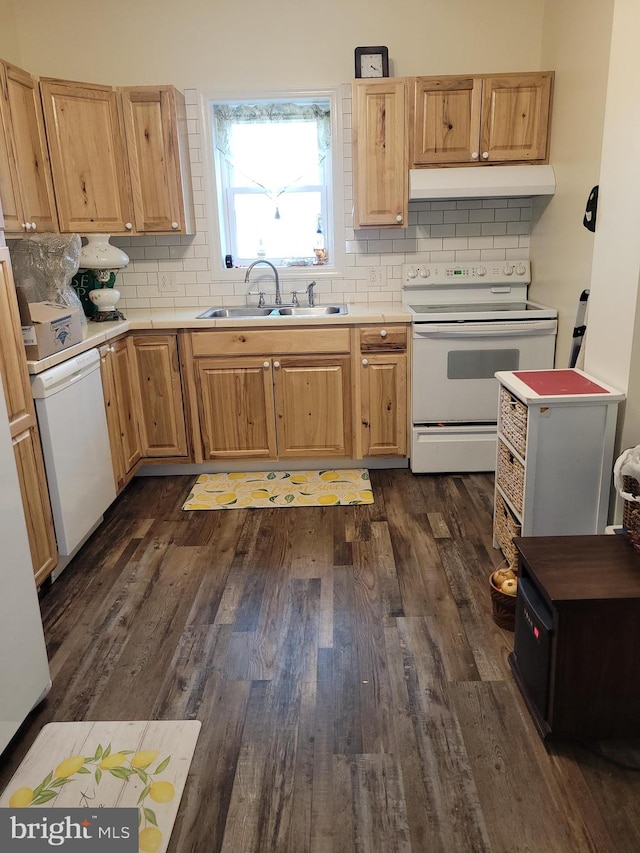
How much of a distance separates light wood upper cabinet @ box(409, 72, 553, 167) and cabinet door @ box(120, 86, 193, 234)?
4.30ft

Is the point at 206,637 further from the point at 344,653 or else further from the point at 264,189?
the point at 264,189

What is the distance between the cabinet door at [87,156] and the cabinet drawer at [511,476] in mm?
2438

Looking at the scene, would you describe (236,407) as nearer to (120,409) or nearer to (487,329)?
(120,409)

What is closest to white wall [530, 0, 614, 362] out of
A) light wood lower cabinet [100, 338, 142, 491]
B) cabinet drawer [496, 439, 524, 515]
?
cabinet drawer [496, 439, 524, 515]

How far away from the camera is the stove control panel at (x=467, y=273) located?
397cm

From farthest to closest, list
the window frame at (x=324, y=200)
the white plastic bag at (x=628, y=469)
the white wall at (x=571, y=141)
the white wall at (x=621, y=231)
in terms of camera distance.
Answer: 1. the window frame at (x=324, y=200)
2. the white wall at (x=571, y=141)
3. the white wall at (x=621, y=231)
4. the white plastic bag at (x=628, y=469)

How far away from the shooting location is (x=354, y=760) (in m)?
1.77

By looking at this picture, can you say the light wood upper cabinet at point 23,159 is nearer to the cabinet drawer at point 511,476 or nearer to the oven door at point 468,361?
the oven door at point 468,361

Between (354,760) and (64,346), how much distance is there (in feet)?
6.60

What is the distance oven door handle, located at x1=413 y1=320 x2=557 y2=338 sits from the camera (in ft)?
11.4

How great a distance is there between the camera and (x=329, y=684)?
207 centimetres

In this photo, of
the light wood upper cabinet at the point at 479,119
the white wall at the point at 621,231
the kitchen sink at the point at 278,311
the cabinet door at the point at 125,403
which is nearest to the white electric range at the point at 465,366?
the kitchen sink at the point at 278,311

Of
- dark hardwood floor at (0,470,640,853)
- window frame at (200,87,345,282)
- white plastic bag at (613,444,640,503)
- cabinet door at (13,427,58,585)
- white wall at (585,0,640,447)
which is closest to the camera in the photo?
dark hardwood floor at (0,470,640,853)

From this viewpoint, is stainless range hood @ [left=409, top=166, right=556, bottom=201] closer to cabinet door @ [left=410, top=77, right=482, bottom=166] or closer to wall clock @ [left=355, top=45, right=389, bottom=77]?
→ cabinet door @ [left=410, top=77, right=482, bottom=166]
